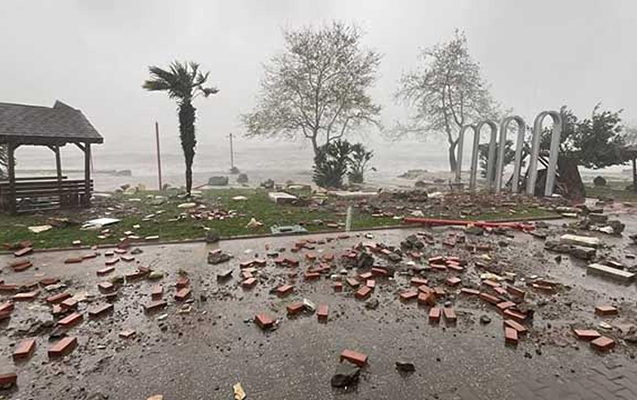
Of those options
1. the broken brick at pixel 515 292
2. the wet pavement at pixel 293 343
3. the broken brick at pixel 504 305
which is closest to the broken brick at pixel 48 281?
the wet pavement at pixel 293 343

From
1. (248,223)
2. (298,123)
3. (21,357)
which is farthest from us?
(298,123)

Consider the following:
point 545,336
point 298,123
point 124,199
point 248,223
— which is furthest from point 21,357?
point 298,123

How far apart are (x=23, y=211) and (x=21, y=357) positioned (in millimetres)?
7775

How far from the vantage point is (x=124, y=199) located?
36.3 feet

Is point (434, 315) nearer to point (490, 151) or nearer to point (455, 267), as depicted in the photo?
point (455, 267)

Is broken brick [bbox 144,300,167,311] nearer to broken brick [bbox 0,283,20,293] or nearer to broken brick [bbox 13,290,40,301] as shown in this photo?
broken brick [bbox 13,290,40,301]

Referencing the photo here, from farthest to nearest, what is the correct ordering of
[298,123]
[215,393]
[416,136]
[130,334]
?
[416,136]
[298,123]
[130,334]
[215,393]

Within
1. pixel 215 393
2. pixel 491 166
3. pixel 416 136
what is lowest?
pixel 215 393

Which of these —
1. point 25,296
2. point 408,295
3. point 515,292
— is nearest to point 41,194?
point 25,296

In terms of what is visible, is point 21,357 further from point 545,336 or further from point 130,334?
point 545,336

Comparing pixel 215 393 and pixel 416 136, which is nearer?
pixel 215 393

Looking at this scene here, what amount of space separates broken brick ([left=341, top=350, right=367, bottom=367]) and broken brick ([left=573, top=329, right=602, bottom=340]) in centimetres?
192

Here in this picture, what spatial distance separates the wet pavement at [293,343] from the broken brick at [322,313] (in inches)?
2.3

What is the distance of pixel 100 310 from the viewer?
326 centimetres
